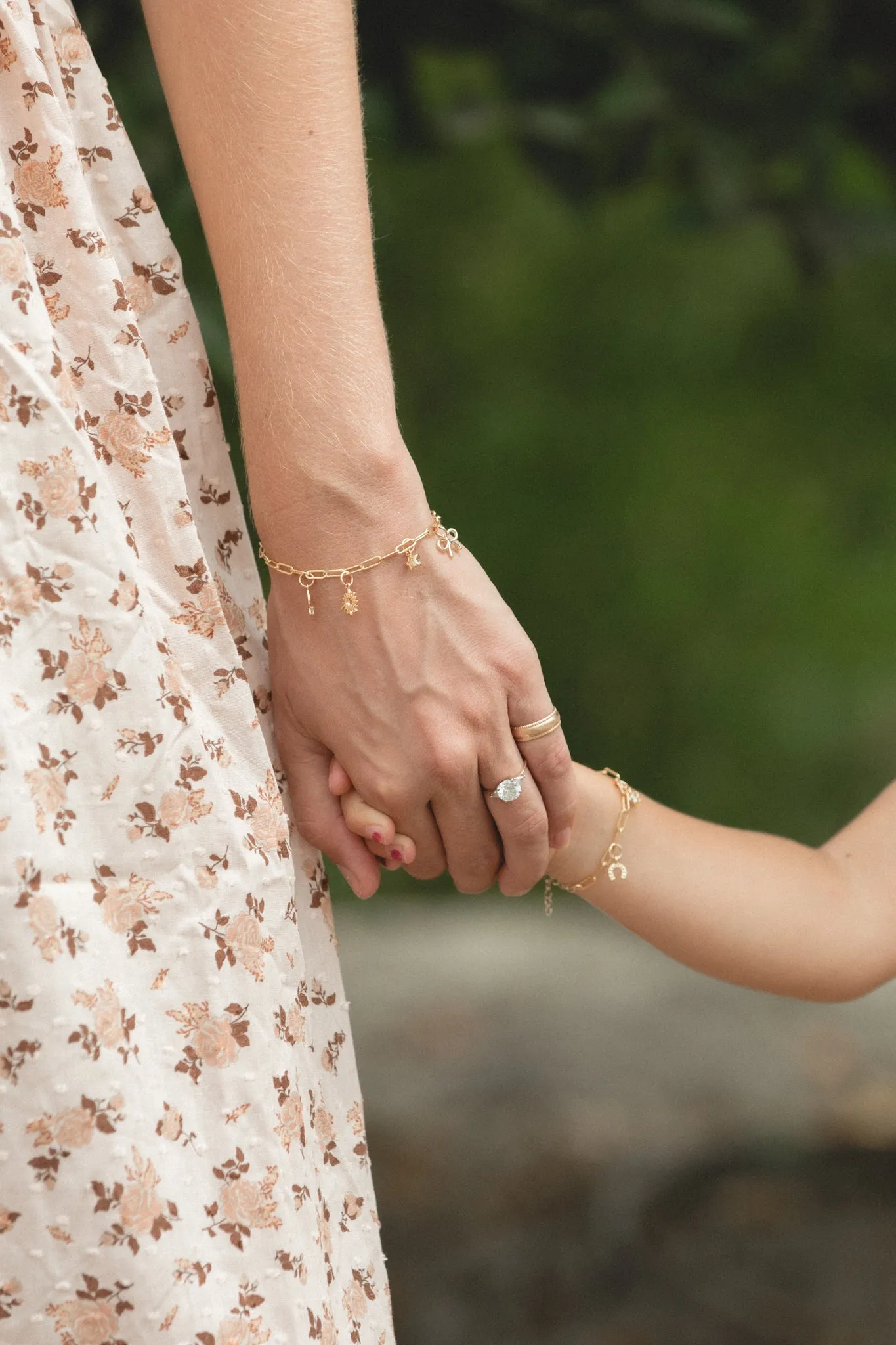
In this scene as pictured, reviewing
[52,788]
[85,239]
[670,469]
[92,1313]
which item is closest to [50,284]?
[85,239]

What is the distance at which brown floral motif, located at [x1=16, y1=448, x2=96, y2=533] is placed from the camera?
22.1 inches

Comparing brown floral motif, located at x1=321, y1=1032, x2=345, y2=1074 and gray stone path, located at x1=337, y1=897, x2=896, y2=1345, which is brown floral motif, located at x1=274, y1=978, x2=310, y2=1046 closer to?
brown floral motif, located at x1=321, y1=1032, x2=345, y2=1074

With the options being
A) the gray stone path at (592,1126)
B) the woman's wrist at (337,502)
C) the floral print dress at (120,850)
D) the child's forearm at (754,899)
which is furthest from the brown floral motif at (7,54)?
the gray stone path at (592,1126)

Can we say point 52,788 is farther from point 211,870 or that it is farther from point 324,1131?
point 324,1131

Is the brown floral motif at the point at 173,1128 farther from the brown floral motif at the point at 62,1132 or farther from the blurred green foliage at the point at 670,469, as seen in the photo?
the blurred green foliage at the point at 670,469

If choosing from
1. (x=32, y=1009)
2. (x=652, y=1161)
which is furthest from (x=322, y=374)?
(x=652, y=1161)

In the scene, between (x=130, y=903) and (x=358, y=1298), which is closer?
(x=130, y=903)

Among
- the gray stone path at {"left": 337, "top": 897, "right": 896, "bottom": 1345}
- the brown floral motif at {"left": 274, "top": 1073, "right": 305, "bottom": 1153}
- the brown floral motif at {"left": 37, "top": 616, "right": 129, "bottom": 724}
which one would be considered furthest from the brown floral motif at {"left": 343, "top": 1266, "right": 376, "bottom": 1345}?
the gray stone path at {"left": 337, "top": 897, "right": 896, "bottom": 1345}

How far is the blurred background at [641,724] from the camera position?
6.85 feet

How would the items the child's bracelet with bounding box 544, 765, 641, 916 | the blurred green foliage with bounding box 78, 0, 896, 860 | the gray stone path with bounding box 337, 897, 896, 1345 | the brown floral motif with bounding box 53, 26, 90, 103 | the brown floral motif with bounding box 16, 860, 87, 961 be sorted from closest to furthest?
1. the brown floral motif with bounding box 16, 860, 87, 961
2. the brown floral motif with bounding box 53, 26, 90, 103
3. the child's bracelet with bounding box 544, 765, 641, 916
4. the gray stone path with bounding box 337, 897, 896, 1345
5. the blurred green foliage with bounding box 78, 0, 896, 860

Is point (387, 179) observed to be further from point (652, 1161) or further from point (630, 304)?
point (652, 1161)

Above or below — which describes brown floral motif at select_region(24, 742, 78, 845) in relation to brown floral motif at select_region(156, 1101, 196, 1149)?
above

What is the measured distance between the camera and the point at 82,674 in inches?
22.1

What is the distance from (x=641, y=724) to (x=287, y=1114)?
2.49 meters
